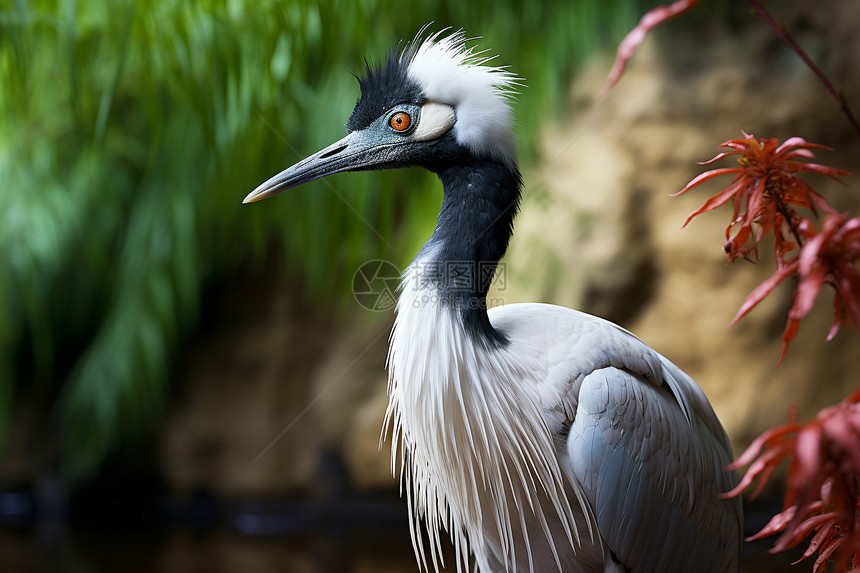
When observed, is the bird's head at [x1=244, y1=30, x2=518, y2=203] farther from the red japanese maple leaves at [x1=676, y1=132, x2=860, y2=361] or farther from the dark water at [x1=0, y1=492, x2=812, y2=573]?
the dark water at [x1=0, y1=492, x2=812, y2=573]

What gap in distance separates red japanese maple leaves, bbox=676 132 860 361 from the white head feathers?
1.62ft

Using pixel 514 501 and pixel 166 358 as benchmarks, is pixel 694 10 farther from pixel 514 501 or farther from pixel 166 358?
pixel 166 358

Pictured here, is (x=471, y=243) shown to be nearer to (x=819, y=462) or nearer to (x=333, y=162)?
(x=333, y=162)

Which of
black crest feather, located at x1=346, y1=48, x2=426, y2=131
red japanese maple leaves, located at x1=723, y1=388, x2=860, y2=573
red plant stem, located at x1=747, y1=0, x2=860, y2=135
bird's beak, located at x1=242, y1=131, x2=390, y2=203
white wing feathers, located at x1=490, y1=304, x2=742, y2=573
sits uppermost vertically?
black crest feather, located at x1=346, y1=48, x2=426, y2=131

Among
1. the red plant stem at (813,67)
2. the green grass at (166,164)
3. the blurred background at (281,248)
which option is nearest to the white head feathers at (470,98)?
the red plant stem at (813,67)

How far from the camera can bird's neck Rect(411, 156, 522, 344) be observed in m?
1.06

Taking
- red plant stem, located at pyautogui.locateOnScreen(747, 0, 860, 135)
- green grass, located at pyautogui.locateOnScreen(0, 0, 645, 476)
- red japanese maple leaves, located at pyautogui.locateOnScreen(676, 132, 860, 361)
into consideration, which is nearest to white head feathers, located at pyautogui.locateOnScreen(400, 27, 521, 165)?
red japanese maple leaves, located at pyautogui.locateOnScreen(676, 132, 860, 361)

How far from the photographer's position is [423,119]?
1.18 m

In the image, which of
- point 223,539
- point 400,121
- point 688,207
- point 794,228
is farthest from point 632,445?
point 223,539

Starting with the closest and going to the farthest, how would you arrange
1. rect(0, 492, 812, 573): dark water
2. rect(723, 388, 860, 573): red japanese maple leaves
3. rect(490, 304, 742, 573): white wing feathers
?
rect(723, 388, 860, 573): red japanese maple leaves, rect(490, 304, 742, 573): white wing feathers, rect(0, 492, 812, 573): dark water

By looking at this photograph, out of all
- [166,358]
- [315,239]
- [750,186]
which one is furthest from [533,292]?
[750,186]

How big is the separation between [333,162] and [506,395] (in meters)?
0.51

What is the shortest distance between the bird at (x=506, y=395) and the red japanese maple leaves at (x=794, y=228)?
1.48 ft

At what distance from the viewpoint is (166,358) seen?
2848 mm
